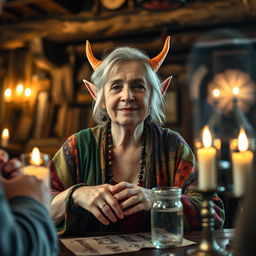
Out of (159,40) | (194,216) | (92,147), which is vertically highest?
(159,40)

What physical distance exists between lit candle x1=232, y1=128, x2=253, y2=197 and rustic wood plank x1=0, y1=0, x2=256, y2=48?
340 centimetres

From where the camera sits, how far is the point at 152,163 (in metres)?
1.77

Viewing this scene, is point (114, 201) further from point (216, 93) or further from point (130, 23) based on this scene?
point (216, 93)

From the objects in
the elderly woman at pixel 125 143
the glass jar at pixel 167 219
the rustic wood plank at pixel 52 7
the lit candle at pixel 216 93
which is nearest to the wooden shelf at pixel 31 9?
the rustic wood plank at pixel 52 7

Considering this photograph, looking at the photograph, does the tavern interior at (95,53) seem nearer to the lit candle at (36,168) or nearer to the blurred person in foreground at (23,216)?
the lit candle at (36,168)

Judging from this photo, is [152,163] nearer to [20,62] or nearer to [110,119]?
[110,119]

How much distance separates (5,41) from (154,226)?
14.1ft

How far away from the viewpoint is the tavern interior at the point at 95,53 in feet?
13.9

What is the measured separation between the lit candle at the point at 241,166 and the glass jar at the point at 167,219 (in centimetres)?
34

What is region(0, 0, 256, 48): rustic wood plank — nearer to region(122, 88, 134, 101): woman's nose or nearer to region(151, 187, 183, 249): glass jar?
region(122, 88, 134, 101): woman's nose

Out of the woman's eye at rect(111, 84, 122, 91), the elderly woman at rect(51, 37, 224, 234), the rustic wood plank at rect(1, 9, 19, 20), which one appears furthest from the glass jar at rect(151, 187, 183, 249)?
the rustic wood plank at rect(1, 9, 19, 20)

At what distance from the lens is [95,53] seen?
473 cm

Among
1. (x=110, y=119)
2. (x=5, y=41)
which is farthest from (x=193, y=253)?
(x=5, y=41)

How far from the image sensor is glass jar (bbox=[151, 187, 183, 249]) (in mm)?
1106
